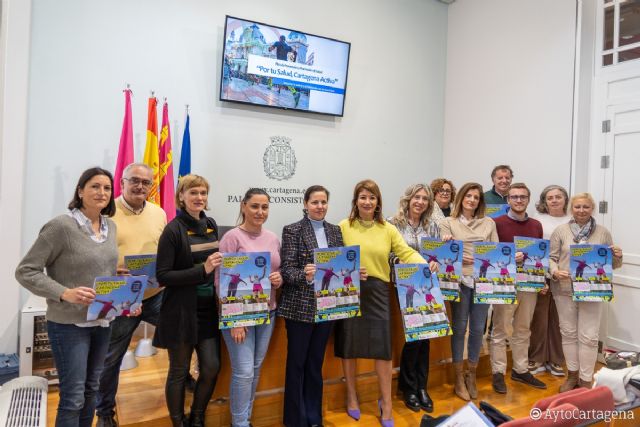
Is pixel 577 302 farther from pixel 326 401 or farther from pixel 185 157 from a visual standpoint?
pixel 185 157

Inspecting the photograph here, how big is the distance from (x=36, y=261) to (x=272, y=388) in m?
1.60

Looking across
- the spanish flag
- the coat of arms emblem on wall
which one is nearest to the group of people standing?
the spanish flag

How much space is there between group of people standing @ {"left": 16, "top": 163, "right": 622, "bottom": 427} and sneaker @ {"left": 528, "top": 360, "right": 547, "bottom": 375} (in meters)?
A: 0.43

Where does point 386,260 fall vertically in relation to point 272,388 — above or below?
above

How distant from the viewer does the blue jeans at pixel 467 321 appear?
10.0 ft

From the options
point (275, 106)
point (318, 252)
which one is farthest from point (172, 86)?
point (318, 252)

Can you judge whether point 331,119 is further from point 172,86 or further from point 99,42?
point 99,42

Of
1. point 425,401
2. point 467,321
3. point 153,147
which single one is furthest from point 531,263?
point 153,147

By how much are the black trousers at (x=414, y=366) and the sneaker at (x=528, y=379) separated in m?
1.03

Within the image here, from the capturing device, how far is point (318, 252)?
2.37 metres

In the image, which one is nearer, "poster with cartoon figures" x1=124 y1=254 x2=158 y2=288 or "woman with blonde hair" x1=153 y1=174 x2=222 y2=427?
"woman with blonde hair" x1=153 y1=174 x2=222 y2=427

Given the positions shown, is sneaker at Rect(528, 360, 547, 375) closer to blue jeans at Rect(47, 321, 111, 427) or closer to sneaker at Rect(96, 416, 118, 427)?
sneaker at Rect(96, 416, 118, 427)

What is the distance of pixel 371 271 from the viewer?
2.65 meters

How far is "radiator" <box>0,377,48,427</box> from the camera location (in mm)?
2590
